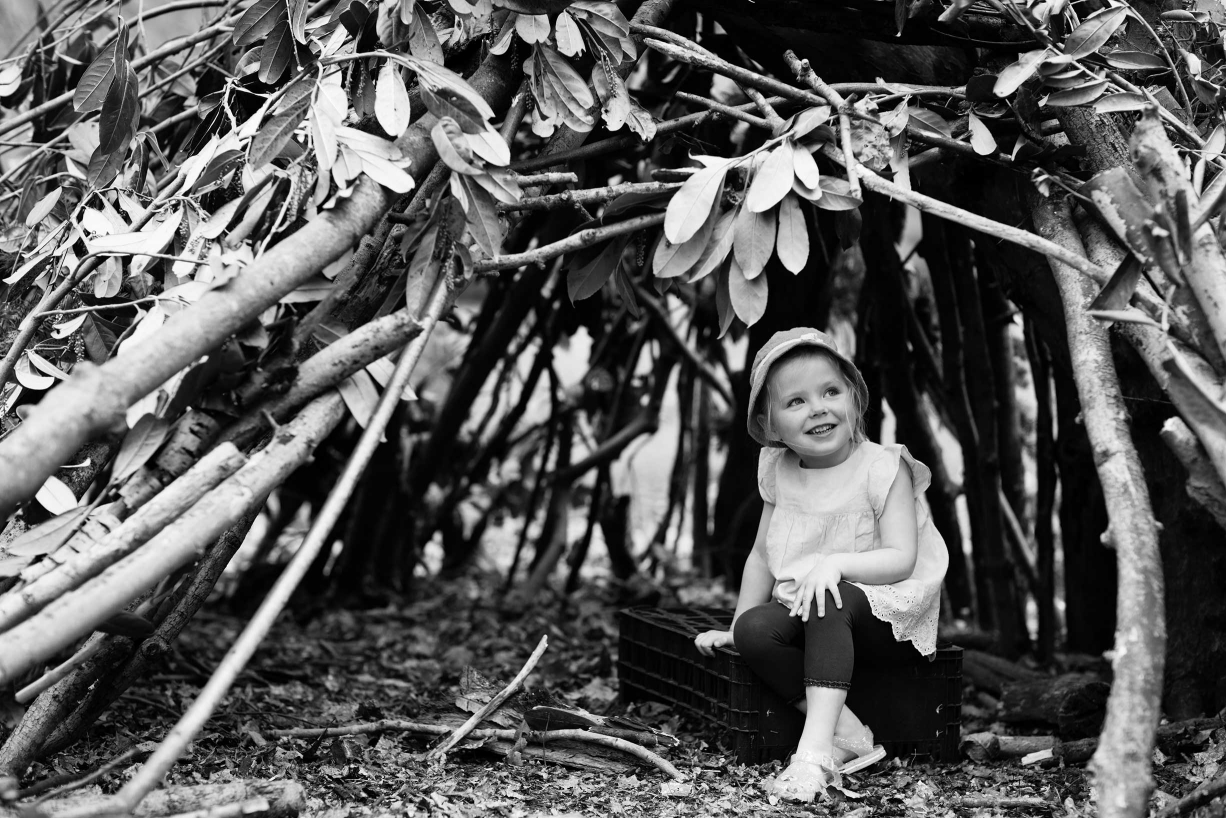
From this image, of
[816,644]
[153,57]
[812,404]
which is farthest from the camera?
[153,57]

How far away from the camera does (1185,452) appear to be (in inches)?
56.6

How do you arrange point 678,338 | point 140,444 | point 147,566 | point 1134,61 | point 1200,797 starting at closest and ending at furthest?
point 147,566 → point 1200,797 → point 140,444 → point 1134,61 → point 678,338

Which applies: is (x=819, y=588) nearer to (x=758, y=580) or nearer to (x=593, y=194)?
(x=758, y=580)

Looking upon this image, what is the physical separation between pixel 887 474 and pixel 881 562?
0.18 meters

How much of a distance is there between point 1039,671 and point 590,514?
1.87m

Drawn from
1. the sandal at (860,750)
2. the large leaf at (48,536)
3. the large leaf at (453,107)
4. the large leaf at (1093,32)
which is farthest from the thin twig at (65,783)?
the large leaf at (1093,32)

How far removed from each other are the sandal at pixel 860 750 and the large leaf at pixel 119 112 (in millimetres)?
1686

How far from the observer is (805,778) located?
1.84 m

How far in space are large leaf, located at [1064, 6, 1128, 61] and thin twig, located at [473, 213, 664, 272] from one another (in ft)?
2.30

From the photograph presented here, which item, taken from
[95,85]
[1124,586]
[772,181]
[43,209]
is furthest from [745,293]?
[43,209]

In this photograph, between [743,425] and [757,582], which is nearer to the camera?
[757,582]

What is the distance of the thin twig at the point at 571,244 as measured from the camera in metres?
1.73

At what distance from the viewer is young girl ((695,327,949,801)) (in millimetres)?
1970

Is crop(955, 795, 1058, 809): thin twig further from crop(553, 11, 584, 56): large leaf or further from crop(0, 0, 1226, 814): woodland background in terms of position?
crop(553, 11, 584, 56): large leaf
